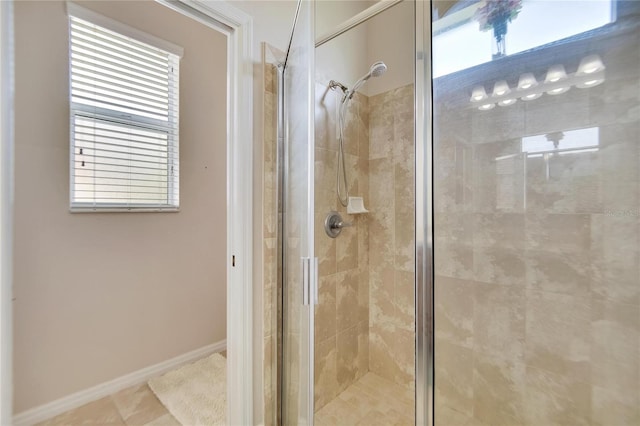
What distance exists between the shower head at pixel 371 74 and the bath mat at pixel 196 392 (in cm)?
188

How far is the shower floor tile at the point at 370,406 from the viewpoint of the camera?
4.62 ft

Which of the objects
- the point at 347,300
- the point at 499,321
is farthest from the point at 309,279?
the point at 499,321

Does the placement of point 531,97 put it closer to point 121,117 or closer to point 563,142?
point 563,142

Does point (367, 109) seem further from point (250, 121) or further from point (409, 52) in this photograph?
point (250, 121)

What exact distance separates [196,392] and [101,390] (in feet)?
1.77

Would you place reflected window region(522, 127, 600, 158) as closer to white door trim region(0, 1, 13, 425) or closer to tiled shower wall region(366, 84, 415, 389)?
tiled shower wall region(366, 84, 415, 389)

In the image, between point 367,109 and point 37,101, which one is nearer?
point 37,101

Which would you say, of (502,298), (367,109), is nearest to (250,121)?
(367,109)

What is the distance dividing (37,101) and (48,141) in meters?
0.20

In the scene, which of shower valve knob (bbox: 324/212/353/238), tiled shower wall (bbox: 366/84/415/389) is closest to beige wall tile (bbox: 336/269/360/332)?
tiled shower wall (bbox: 366/84/415/389)

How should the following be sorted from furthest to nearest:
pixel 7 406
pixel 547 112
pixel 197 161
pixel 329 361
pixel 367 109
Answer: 1. pixel 197 161
2. pixel 367 109
3. pixel 329 361
4. pixel 547 112
5. pixel 7 406

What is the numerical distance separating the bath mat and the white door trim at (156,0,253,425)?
12.8 inches

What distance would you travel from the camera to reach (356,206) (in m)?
1.61

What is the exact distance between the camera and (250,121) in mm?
1211
